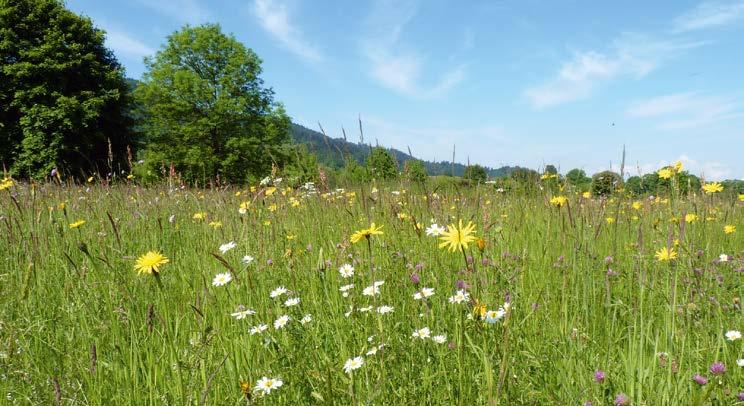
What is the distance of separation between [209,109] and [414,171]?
103ft

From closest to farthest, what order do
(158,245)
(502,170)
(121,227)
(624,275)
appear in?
(624,275) → (158,245) → (121,227) → (502,170)

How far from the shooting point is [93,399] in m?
1.45


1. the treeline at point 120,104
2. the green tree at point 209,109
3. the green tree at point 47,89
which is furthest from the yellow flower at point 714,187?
the green tree at point 209,109

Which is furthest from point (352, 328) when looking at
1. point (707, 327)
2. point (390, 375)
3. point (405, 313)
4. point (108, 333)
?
point (707, 327)

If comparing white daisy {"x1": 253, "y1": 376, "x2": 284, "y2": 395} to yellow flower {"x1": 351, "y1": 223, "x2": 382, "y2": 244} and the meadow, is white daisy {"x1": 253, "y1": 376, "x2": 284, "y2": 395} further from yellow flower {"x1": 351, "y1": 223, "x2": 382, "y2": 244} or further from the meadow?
yellow flower {"x1": 351, "y1": 223, "x2": 382, "y2": 244}

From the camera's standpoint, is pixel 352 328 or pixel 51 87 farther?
pixel 51 87

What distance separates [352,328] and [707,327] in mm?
1406

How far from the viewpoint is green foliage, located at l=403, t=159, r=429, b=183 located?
3.04 meters

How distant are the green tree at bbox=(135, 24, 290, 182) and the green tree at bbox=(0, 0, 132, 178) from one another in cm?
513

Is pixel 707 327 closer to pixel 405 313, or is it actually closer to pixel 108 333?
pixel 405 313

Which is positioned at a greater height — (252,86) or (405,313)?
(252,86)

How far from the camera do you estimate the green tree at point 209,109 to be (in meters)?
30.7

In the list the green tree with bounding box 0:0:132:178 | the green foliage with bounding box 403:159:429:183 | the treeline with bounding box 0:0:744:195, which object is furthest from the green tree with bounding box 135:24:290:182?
the green foliage with bounding box 403:159:429:183

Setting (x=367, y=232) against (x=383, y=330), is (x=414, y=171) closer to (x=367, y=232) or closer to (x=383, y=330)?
(x=383, y=330)
